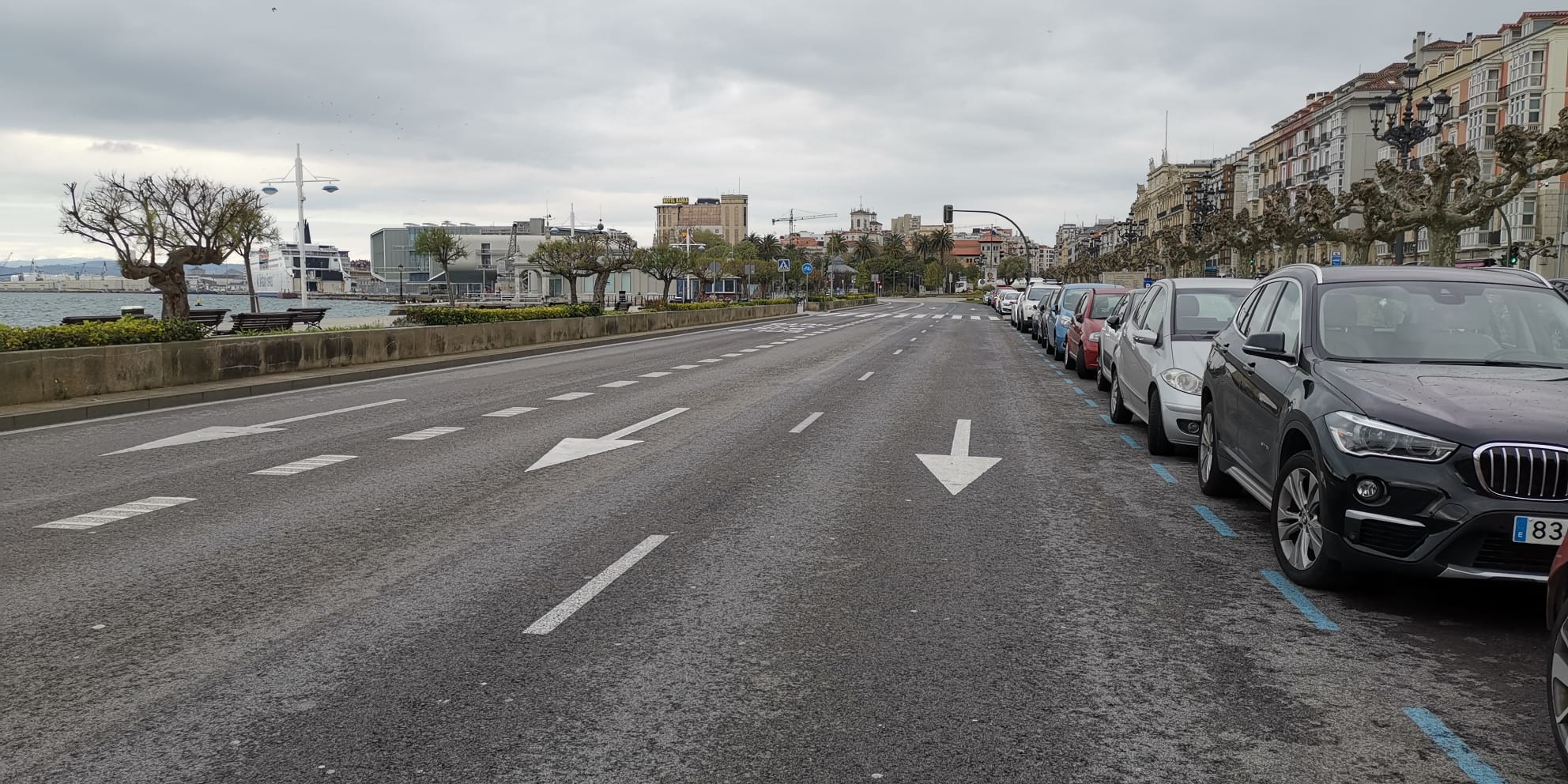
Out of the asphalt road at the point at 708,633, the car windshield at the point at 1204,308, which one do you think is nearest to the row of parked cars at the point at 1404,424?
the asphalt road at the point at 708,633

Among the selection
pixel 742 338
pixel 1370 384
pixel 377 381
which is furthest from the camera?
pixel 742 338

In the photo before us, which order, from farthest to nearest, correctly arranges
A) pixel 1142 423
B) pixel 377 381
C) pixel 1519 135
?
pixel 1519 135 → pixel 377 381 → pixel 1142 423

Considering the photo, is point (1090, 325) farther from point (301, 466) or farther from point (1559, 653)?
point (1559, 653)

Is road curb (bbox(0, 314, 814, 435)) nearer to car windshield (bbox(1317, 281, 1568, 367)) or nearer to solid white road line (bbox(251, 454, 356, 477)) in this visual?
solid white road line (bbox(251, 454, 356, 477))

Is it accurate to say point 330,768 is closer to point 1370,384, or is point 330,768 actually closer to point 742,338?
point 1370,384

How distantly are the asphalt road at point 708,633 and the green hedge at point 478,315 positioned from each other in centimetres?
1512

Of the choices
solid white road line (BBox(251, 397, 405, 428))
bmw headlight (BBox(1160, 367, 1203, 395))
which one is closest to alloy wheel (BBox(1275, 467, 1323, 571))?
bmw headlight (BBox(1160, 367, 1203, 395))

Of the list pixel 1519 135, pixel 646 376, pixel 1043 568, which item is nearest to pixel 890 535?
pixel 1043 568

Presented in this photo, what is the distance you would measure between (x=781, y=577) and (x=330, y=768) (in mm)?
2768

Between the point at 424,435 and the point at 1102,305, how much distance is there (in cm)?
1257

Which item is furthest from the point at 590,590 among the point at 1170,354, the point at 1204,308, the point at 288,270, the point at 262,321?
the point at 288,270

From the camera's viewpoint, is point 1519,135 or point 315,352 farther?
point 1519,135

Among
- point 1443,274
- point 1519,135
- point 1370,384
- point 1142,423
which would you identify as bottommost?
point 1142,423

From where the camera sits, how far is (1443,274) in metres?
6.75
